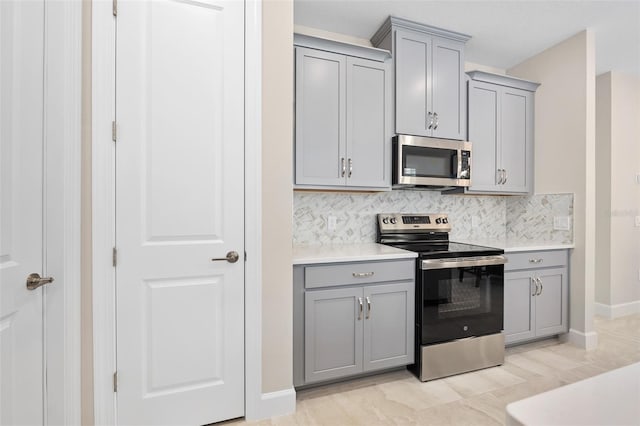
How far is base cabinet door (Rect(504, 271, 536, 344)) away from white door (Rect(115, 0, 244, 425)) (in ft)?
7.02

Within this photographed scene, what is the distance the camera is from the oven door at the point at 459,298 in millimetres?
2221

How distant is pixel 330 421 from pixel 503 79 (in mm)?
3153

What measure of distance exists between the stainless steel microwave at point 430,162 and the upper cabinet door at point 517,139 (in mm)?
572

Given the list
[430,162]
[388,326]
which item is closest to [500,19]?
[430,162]

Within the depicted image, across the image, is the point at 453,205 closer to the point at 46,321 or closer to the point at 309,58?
the point at 309,58

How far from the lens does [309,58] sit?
2.30 meters

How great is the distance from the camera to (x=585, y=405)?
0.48 meters

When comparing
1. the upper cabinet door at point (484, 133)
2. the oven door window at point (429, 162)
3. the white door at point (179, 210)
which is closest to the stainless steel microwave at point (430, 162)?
the oven door window at point (429, 162)

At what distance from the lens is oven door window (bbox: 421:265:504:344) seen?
7.30 feet

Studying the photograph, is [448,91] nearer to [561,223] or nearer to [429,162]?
[429,162]

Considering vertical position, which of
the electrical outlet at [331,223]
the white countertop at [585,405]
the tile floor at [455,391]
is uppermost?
the electrical outlet at [331,223]

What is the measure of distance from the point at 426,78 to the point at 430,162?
687 millimetres

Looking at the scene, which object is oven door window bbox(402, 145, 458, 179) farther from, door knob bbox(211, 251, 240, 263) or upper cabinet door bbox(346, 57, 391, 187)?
door knob bbox(211, 251, 240, 263)

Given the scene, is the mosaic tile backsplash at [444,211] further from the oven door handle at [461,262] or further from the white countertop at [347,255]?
the oven door handle at [461,262]
